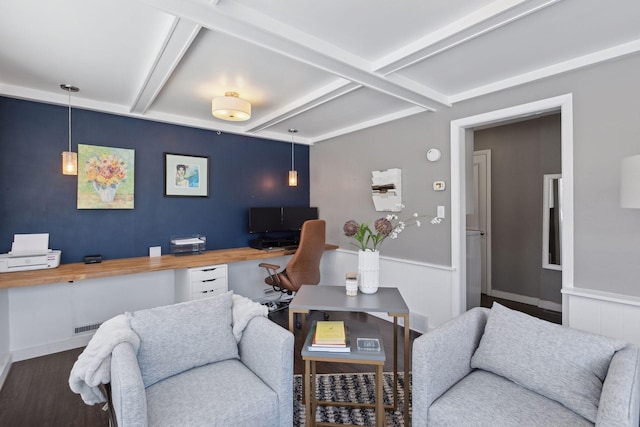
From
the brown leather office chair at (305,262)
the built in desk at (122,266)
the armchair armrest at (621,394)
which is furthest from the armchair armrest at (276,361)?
the built in desk at (122,266)

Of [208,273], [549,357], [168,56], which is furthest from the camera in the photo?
[208,273]

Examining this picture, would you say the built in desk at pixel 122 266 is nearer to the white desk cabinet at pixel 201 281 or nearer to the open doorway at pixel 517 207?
the white desk cabinet at pixel 201 281

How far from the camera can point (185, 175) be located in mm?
3764

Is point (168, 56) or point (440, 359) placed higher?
point (168, 56)

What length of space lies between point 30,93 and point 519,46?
3.94m

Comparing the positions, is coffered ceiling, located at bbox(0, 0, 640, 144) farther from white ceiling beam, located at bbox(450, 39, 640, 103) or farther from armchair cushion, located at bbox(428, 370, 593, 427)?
armchair cushion, located at bbox(428, 370, 593, 427)

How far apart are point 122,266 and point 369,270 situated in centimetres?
236

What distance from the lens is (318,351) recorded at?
1690 millimetres

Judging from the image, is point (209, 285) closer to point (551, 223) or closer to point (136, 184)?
point (136, 184)

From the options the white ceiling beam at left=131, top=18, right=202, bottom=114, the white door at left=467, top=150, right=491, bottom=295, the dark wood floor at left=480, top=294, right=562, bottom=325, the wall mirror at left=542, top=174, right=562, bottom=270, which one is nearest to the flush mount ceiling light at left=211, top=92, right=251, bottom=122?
the white ceiling beam at left=131, top=18, right=202, bottom=114

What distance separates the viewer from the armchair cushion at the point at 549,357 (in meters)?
1.39

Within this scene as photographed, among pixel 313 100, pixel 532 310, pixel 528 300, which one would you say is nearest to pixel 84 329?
pixel 313 100

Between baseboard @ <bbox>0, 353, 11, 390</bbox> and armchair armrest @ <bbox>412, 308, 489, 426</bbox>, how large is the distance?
2962 millimetres

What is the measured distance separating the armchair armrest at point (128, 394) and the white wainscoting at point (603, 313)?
9.05 ft
